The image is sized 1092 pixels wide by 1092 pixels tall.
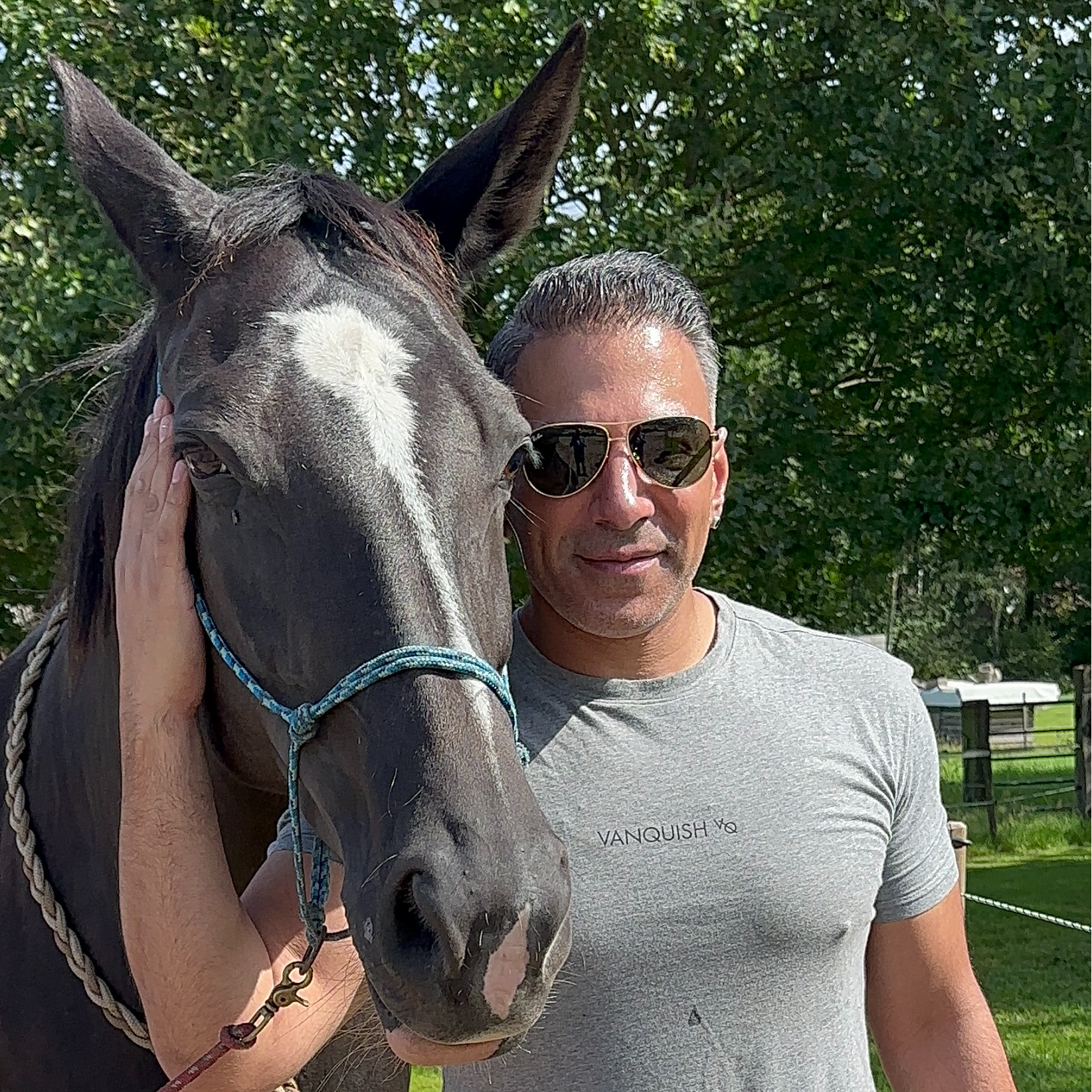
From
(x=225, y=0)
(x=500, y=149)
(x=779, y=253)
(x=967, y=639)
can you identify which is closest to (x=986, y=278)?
(x=779, y=253)

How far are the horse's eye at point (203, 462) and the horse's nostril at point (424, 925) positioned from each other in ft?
2.00

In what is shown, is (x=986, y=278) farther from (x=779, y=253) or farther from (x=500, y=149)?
(x=500, y=149)

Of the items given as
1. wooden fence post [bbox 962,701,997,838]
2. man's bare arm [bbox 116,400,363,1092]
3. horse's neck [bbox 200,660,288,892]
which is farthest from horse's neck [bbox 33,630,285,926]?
wooden fence post [bbox 962,701,997,838]

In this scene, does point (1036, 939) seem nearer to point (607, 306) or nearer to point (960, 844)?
point (960, 844)

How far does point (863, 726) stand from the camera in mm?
1977

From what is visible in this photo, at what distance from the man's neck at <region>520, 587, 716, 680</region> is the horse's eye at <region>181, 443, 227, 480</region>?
564 millimetres

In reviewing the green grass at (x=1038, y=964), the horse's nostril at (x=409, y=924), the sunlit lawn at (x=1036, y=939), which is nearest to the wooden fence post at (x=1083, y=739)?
the sunlit lawn at (x=1036, y=939)

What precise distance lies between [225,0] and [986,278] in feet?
14.1

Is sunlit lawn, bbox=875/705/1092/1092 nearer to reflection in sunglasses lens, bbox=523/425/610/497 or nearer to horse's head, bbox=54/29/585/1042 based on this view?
reflection in sunglasses lens, bbox=523/425/610/497

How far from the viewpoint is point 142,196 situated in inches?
78.5

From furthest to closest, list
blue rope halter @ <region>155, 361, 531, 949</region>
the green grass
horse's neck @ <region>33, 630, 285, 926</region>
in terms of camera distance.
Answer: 1. the green grass
2. horse's neck @ <region>33, 630, 285, 926</region>
3. blue rope halter @ <region>155, 361, 531, 949</region>

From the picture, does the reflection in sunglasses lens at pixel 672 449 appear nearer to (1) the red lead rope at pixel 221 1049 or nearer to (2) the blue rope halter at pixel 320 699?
(2) the blue rope halter at pixel 320 699

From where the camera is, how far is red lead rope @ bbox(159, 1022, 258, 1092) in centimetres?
161

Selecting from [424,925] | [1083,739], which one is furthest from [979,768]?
[424,925]
